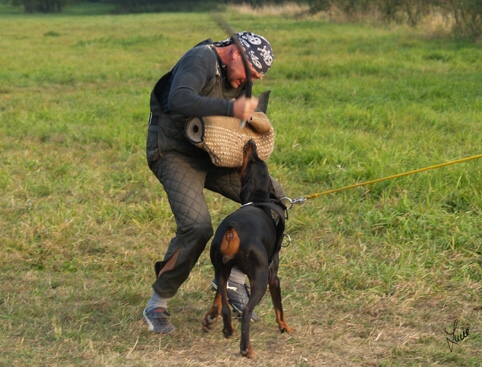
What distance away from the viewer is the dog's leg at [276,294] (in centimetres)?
412

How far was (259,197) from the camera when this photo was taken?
4266mm

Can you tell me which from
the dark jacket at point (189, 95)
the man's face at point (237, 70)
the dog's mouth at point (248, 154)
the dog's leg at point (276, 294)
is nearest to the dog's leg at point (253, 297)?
the dog's leg at point (276, 294)

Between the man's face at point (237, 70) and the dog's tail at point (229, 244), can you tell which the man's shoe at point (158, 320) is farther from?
the man's face at point (237, 70)

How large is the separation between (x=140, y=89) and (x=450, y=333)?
9.88 metres

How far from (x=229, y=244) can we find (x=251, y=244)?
11cm

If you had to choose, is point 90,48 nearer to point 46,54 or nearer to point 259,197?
point 46,54

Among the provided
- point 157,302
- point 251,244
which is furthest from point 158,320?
point 251,244

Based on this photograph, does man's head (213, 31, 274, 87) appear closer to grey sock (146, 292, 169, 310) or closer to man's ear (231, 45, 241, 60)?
man's ear (231, 45, 241, 60)

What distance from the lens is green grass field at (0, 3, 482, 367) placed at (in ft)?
13.8

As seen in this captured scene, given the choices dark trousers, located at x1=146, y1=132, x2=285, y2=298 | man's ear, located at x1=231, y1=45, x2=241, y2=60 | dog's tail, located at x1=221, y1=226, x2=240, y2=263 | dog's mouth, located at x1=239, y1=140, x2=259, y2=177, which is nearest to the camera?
dog's tail, located at x1=221, y1=226, x2=240, y2=263

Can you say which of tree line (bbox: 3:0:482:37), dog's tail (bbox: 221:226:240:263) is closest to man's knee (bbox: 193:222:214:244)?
dog's tail (bbox: 221:226:240:263)

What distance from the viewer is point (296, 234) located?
6.12 m

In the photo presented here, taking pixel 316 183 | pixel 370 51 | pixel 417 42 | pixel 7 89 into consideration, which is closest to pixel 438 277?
pixel 316 183

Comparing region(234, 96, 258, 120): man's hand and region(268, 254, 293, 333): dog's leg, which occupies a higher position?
region(234, 96, 258, 120): man's hand
